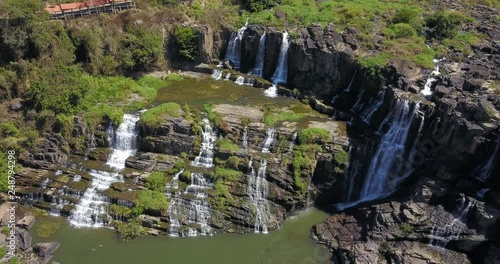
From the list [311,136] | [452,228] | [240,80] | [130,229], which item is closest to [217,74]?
[240,80]

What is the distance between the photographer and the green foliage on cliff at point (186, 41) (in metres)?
41.8

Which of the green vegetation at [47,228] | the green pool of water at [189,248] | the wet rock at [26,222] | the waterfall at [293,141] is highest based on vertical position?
the waterfall at [293,141]

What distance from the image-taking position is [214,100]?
3728cm

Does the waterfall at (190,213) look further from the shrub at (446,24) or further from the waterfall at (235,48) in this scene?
the shrub at (446,24)

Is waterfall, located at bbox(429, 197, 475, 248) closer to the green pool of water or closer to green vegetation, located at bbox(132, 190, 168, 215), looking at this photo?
the green pool of water

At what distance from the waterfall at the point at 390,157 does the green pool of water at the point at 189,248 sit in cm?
612

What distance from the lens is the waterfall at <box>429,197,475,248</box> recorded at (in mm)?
25594

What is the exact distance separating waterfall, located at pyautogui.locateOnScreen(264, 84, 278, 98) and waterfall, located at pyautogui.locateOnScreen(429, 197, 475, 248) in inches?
727

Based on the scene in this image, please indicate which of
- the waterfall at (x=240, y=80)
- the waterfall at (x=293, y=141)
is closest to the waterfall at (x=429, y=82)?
the waterfall at (x=293, y=141)

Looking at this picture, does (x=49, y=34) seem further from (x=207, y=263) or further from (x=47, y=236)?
(x=207, y=263)

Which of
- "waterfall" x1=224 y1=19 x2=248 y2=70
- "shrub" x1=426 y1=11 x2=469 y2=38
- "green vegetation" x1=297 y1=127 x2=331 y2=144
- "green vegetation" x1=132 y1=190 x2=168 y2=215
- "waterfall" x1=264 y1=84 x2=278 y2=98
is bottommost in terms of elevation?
"green vegetation" x1=132 y1=190 x2=168 y2=215

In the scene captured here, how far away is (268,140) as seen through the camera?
3219 cm

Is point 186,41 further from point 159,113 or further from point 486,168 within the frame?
point 486,168

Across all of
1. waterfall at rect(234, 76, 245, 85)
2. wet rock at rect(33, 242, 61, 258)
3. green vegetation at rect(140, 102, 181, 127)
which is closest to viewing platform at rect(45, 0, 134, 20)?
waterfall at rect(234, 76, 245, 85)
